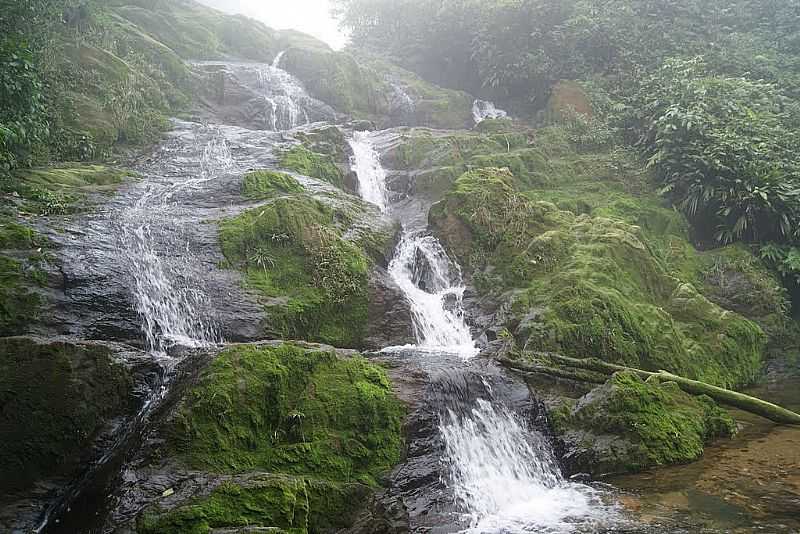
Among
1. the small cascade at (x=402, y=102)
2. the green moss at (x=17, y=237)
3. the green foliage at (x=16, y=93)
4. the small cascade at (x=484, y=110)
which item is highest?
the small cascade at (x=402, y=102)

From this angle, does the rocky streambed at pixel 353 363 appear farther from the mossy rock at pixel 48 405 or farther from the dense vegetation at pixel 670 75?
the dense vegetation at pixel 670 75

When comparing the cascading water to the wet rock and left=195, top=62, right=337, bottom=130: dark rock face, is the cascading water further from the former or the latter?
the wet rock

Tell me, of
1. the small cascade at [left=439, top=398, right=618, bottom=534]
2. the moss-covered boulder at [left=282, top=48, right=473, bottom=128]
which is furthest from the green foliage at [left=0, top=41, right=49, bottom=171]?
the moss-covered boulder at [left=282, top=48, right=473, bottom=128]

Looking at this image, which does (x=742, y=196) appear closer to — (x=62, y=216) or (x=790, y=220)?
(x=790, y=220)

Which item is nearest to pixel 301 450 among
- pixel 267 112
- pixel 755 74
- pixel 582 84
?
pixel 267 112

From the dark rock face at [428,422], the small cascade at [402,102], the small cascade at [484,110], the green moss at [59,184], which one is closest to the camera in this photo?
the dark rock face at [428,422]

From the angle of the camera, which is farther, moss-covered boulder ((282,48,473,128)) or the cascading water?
moss-covered boulder ((282,48,473,128))

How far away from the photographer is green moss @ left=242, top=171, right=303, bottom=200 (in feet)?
37.1

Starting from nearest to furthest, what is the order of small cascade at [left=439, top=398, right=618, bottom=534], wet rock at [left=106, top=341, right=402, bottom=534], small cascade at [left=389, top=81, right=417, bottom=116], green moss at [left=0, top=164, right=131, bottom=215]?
wet rock at [left=106, top=341, right=402, bottom=534] < small cascade at [left=439, top=398, right=618, bottom=534] < green moss at [left=0, top=164, right=131, bottom=215] < small cascade at [left=389, top=81, right=417, bottom=116]

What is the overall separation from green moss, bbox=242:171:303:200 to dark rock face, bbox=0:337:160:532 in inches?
218

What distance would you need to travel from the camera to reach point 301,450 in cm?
598

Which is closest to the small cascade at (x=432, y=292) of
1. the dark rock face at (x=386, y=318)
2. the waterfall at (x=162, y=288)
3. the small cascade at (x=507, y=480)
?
the dark rock face at (x=386, y=318)

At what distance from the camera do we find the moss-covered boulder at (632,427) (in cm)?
711

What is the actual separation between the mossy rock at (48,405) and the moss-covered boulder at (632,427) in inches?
231
